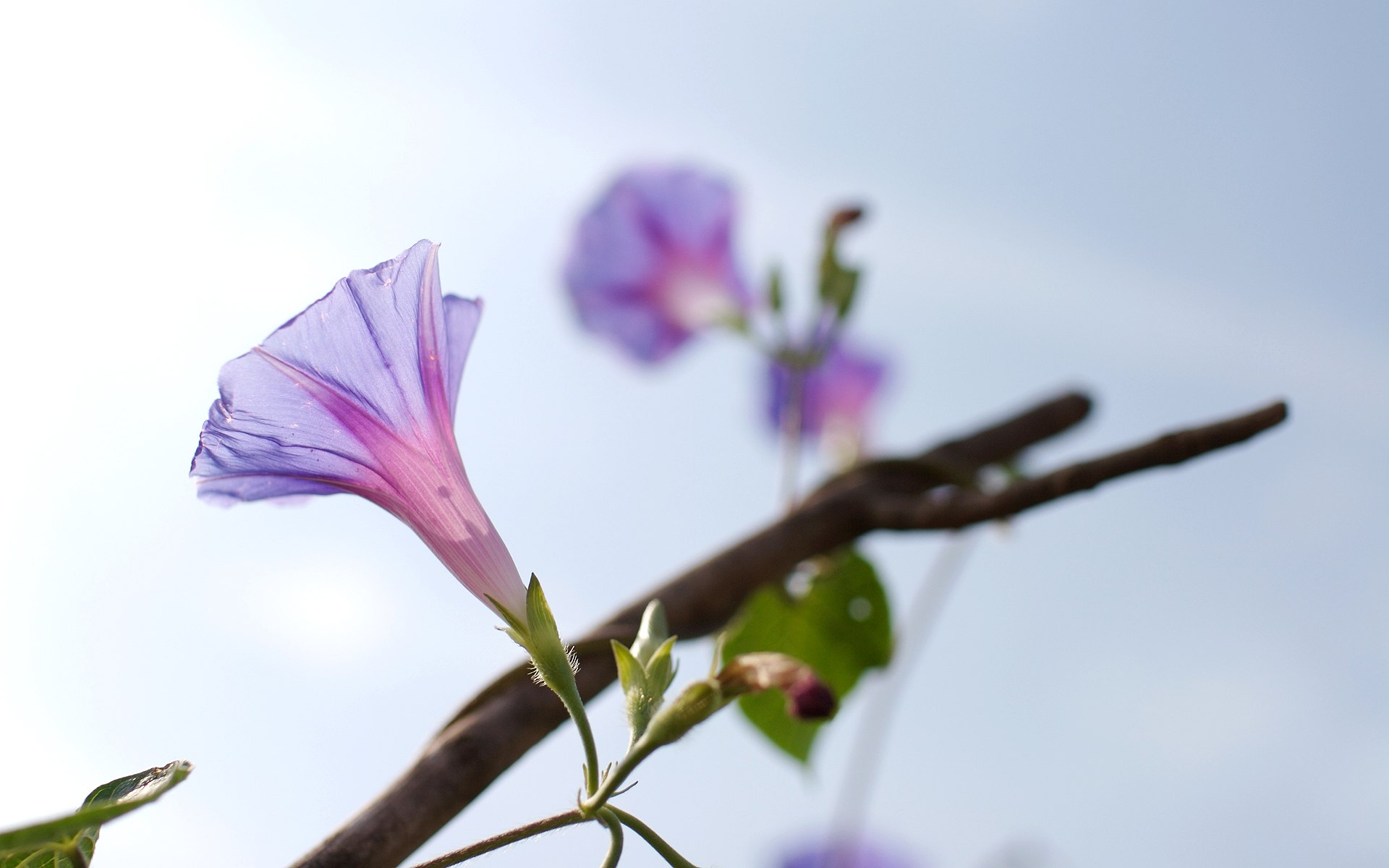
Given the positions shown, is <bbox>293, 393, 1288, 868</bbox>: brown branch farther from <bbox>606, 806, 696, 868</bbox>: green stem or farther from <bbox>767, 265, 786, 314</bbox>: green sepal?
<bbox>767, 265, 786, 314</bbox>: green sepal

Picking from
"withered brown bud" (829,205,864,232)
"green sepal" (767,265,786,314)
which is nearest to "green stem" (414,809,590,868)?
"withered brown bud" (829,205,864,232)

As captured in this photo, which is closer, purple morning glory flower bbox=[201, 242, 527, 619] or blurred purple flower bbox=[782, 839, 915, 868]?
purple morning glory flower bbox=[201, 242, 527, 619]

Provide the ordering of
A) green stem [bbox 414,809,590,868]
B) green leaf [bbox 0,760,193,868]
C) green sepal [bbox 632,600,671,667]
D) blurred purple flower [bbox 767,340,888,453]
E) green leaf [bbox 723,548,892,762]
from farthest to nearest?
blurred purple flower [bbox 767,340,888,453] → green leaf [bbox 723,548,892,762] → green sepal [bbox 632,600,671,667] → green stem [bbox 414,809,590,868] → green leaf [bbox 0,760,193,868]

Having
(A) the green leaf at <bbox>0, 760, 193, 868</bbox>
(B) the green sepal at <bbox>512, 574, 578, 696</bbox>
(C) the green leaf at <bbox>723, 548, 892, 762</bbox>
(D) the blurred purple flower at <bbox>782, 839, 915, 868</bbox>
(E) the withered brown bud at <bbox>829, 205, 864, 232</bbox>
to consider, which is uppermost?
(E) the withered brown bud at <bbox>829, 205, 864, 232</bbox>

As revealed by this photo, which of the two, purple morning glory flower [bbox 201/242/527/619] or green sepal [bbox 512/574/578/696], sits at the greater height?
purple morning glory flower [bbox 201/242/527/619]

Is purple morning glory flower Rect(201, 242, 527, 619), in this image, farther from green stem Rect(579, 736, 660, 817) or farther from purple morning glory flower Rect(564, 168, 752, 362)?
purple morning glory flower Rect(564, 168, 752, 362)

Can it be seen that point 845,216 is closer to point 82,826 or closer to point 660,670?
point 660,670

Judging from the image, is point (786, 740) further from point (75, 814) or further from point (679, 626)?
point (75, 814)

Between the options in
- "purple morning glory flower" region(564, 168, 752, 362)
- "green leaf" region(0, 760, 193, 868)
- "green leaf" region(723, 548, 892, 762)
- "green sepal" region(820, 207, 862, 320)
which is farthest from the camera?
"purple morning glory flower" region(564, 168, 752, 362)
